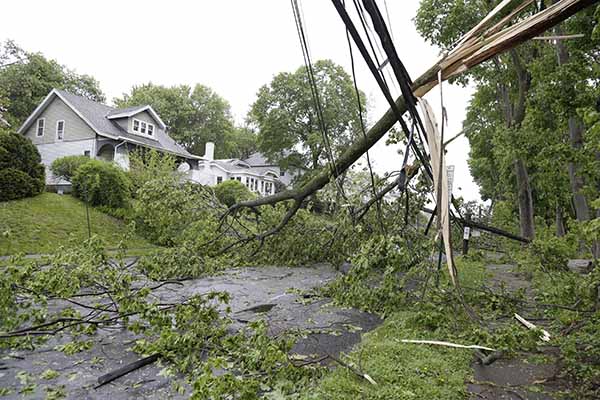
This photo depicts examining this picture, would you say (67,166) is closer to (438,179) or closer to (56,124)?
(56,124)

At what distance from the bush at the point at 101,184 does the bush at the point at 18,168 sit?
1.16m

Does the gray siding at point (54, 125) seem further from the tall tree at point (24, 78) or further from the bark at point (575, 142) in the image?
the bark at point (575, 142)

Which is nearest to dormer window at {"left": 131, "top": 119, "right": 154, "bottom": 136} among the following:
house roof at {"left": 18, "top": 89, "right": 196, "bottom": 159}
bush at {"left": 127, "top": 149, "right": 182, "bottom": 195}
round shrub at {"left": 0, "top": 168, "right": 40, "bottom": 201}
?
house roof at {"left": 18, "top": 89, "right": 196, "bottom": 159}

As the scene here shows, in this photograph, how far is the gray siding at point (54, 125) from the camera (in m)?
17.9

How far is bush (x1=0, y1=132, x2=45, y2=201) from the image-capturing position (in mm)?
10867

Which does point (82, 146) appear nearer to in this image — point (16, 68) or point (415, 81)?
point (16, 68)

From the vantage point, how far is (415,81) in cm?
146

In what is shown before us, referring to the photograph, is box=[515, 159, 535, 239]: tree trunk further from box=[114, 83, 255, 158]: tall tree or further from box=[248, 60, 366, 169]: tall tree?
box=[114, 83, 255, 158]: tall tree

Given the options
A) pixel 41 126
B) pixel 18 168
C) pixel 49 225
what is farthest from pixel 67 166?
pixel 41 126

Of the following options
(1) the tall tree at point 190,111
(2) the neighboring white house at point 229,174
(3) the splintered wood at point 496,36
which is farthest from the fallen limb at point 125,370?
(1) the tall tree at point 190,111

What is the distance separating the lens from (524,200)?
895cm

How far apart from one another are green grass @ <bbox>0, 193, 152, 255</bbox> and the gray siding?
6497mm

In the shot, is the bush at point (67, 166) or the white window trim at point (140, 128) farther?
the white window trim at point (140, 128)

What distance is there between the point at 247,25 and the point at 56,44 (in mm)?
32402
